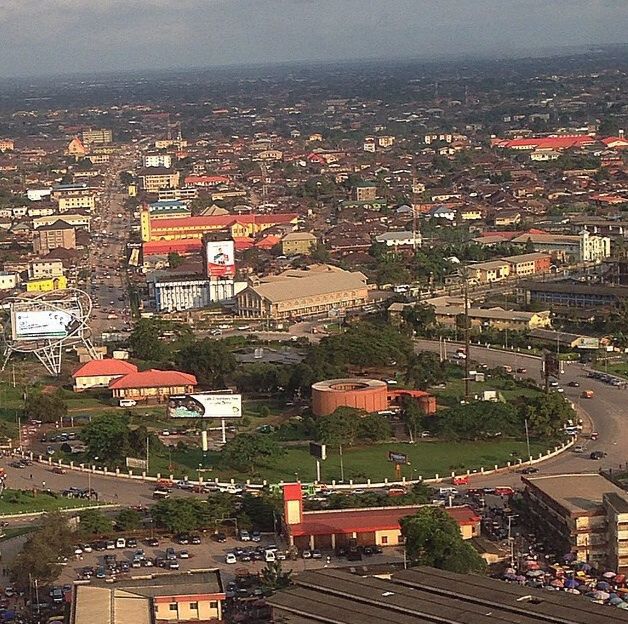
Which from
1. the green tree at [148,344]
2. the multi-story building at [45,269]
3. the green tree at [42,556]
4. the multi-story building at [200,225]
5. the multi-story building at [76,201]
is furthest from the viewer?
the multi-story building at [76,201]

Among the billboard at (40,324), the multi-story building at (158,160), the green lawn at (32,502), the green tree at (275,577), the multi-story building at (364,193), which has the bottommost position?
the multi-story building at (364,193)

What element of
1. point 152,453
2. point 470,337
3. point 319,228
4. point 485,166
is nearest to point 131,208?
point 319,228

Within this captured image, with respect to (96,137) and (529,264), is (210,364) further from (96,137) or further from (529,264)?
(96,137)

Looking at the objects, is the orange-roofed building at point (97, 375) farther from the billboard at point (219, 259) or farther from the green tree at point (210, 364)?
the billboard at point (219, 259)

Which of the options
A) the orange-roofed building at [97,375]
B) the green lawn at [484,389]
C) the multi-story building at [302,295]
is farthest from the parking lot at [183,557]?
the multi-story building at [302,295]

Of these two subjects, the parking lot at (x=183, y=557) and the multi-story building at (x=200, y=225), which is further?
the multi-story building at (x=200, y=225)

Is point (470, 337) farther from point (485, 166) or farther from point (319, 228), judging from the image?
point (485, 166)
